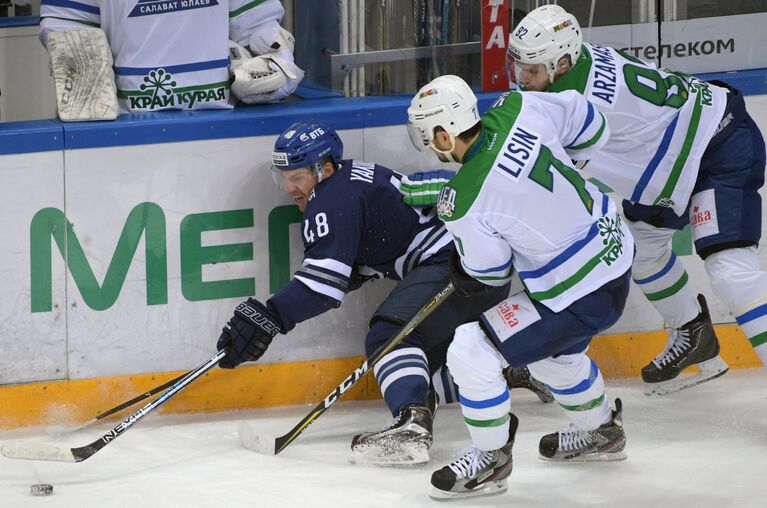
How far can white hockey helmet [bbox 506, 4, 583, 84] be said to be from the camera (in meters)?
3.99

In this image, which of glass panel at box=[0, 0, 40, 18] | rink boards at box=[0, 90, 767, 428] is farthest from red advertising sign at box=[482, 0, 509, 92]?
glass panel at box=[0, 0, 40, 18]

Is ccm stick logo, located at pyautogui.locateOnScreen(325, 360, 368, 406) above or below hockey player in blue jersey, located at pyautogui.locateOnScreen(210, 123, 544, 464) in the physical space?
below

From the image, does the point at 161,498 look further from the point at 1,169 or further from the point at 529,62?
the point at 529,62

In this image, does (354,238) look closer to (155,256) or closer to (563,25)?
(155,256)

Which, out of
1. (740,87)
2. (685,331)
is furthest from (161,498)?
(740,87)

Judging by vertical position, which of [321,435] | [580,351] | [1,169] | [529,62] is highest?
[529,62]

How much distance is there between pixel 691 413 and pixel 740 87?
3.71ft

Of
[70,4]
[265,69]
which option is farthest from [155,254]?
[70,4]

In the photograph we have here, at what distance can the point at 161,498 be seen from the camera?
3.75 metres

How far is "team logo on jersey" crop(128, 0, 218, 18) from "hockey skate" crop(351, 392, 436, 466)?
4.86 feet

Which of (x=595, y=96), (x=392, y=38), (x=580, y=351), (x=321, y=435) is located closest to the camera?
(x=580, y=351)

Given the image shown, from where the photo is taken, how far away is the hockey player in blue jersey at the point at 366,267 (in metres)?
4.11

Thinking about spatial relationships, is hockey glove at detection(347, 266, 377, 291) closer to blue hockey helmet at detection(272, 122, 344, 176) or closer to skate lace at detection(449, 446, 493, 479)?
blue hockey helmet at detection(272, 122, 344, 176)

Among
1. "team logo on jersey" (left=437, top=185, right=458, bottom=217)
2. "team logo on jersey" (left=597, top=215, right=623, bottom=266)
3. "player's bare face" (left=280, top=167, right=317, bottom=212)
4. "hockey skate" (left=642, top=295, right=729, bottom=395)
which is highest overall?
"team logo on jersey" (left=437, top=185, right=458, bottom=217)
